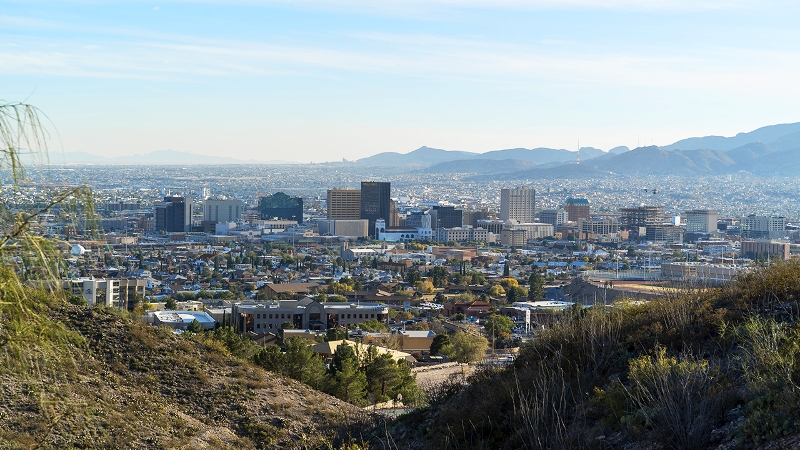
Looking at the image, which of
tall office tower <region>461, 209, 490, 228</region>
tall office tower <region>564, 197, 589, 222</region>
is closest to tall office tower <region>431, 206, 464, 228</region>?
tall office tower <region>461, 209, 490, 228</region>

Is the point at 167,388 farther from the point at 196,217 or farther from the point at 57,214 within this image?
the point at 196,217

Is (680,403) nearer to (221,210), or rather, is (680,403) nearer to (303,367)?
(303,367)

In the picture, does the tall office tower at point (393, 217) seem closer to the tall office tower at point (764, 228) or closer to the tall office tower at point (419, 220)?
the tall office tower at point (419, 220)

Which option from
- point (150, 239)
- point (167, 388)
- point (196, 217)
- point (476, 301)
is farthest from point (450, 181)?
point (167, 388)

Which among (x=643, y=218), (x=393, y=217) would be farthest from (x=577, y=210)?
(x=393, y=217)

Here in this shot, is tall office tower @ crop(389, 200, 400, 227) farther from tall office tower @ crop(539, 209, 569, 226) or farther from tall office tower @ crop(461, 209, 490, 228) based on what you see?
tall office tower @ crop(539, 209, 569, 226)
